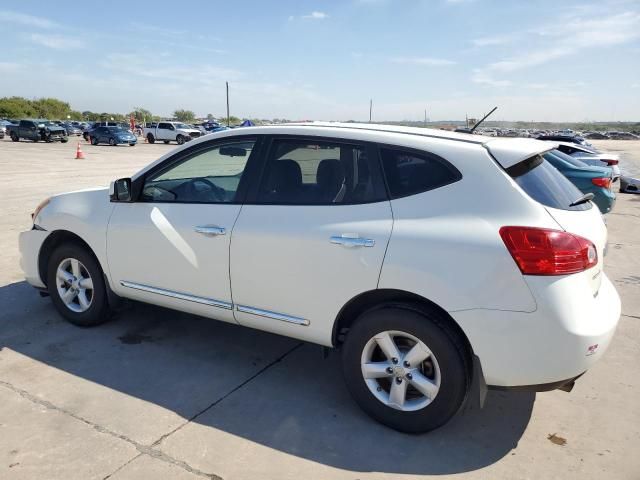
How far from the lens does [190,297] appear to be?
3.64m

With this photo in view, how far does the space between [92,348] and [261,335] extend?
1348 mm

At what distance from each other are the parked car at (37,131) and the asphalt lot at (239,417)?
38.9 m

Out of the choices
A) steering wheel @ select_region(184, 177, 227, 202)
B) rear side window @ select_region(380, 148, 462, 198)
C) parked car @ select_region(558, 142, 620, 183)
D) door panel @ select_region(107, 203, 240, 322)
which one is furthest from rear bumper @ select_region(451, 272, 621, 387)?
parked car @ select_region(558, 142, 620, 183)

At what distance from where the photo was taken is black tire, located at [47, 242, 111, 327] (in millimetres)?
4148

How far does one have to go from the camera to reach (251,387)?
3.46 metres

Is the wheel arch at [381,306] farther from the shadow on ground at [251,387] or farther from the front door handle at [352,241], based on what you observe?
the shadow on ground at [251,387]

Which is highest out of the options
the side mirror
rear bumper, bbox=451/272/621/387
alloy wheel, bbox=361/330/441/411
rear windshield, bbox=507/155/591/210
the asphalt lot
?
rear windshield, bbox=507/155/591/210

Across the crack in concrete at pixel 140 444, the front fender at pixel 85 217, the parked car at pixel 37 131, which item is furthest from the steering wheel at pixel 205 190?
the parked car at pixel 37 131

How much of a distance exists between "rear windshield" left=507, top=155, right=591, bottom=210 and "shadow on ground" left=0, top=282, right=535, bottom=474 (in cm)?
139

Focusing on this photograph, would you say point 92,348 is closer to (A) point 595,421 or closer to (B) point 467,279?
(B) point 467,279

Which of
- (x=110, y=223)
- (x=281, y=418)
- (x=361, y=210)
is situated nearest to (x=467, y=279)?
(x=361, y=210)

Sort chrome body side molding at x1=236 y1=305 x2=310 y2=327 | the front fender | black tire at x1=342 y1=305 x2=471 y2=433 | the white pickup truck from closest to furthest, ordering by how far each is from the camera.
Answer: black tire at x1=342 y1=305 x2=471 y2=433 → chrome body side molding at x1=236 y1=305 x2=310 y2=327 → the front fender → the white pickup truck

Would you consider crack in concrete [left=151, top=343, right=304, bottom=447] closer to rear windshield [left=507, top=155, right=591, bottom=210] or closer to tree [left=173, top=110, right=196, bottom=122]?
rear windshield [left=507, top=155, right=591, bottom=210]

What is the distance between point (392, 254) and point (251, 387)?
145 cm
